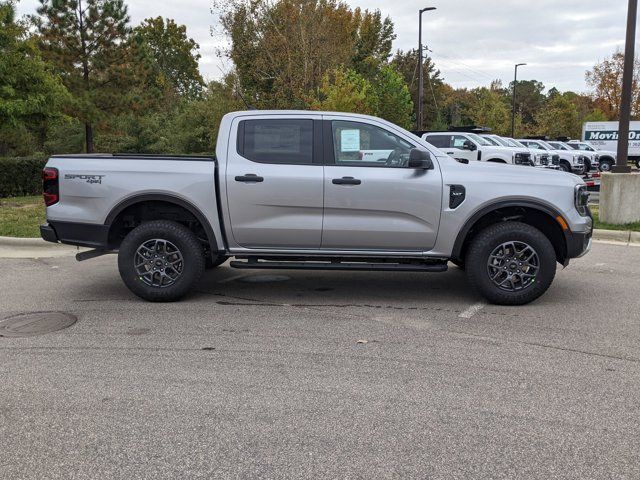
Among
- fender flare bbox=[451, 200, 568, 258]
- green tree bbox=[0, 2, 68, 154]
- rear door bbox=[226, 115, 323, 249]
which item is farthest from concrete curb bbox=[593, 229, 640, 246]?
green tree bbox=[0, 2, 68, 154]

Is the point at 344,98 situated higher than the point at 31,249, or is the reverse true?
the point at 344,98

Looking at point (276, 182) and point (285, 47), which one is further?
point (285, 47)

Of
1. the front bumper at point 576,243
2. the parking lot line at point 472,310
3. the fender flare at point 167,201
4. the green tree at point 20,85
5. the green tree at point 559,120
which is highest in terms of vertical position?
the green tree at point 559,120

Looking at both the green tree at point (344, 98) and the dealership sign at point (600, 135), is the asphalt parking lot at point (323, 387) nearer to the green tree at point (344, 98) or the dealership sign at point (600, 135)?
the green tree at point (344, 98)

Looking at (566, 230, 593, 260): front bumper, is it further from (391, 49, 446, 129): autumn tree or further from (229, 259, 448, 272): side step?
(391, 49, 446, 129): autumn tree

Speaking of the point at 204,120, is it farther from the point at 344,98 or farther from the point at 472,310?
the point at 472,310

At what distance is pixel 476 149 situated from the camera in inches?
815

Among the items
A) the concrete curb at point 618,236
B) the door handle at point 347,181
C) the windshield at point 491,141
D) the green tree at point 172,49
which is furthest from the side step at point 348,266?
the green tree at point 172,49

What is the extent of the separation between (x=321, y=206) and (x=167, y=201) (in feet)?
4.99

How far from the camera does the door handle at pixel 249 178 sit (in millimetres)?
5688

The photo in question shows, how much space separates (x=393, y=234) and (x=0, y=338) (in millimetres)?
3605

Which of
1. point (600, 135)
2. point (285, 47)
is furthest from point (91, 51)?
point (600, 135)

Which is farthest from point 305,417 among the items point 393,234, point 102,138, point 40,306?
point 102,138

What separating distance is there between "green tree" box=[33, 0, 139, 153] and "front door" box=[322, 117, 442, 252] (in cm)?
2117
